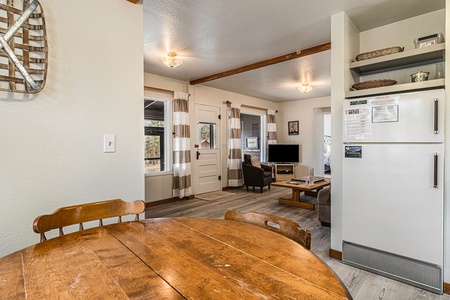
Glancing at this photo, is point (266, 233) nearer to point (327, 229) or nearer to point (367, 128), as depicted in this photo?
point (367, 128)

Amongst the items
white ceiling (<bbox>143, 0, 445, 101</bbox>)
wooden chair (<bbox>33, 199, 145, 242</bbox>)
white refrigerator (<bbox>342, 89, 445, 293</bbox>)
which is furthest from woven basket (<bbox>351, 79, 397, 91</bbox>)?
wooden chair (<bbox>33, 199, 145, 242</bbox>)


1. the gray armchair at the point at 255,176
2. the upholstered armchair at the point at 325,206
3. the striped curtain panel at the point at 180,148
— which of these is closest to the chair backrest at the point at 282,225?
the upholstered armchair at the point at 325,206

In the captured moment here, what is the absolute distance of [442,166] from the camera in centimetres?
185

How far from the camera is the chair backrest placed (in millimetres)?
1060

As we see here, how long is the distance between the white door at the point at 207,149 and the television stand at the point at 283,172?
2020mm

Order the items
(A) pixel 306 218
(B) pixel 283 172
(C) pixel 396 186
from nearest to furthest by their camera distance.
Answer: (C) pixel 396 186 → (A) pixel 306 218 → (B) pixel 283 172

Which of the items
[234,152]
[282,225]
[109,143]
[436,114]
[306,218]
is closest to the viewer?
[282,225]

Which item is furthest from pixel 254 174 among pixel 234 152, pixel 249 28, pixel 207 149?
pixel 249 28

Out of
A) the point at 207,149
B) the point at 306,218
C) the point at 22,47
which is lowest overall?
the point at 306,218

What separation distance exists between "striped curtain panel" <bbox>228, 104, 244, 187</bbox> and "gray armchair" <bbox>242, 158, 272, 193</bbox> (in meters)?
0.29

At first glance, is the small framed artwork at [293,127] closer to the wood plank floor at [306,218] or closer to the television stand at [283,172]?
the television stand at [283,172]

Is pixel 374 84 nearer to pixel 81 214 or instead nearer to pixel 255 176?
pixel 81 214

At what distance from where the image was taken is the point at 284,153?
711 centimetres

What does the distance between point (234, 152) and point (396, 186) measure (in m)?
4.29
